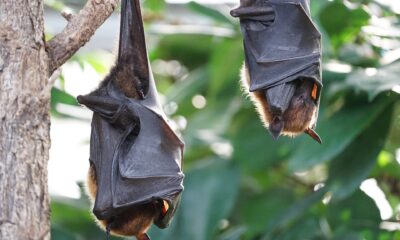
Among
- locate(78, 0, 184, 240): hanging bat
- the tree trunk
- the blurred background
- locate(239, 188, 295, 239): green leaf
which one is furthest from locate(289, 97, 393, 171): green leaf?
the tree trunk

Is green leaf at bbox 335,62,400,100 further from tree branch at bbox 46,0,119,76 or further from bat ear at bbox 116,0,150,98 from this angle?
tree branch at bbox 46,0,119,76

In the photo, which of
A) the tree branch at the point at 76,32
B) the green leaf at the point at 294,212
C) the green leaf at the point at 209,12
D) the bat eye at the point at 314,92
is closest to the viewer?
the tree branch at the point at 76,32

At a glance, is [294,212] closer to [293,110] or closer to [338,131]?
[338,131]

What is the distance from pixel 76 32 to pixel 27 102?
283 mm

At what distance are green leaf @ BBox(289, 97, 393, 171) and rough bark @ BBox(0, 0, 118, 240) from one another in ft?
6.01

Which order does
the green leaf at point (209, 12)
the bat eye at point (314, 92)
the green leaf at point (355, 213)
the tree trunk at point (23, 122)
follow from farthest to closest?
the green leaf at point (209, 12)
the green leaf at point (355, 213)
the bat eye at point (314, 92)
the tree trunk at point (23, 122)

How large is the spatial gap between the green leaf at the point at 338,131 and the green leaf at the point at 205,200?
2.41 feet

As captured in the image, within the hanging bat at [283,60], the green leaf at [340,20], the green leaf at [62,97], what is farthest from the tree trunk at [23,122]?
the green leaf at [340,20]

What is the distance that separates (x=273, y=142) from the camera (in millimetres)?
5633

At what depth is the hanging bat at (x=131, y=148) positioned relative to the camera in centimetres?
363

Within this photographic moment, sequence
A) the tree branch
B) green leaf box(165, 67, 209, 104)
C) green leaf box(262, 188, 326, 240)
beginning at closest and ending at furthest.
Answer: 1. the tree branch
2. green leaf box(262, 188, 326, 240)
3. green leaf box(165, 67, 209, 104)

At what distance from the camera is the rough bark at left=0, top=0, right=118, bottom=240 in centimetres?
296

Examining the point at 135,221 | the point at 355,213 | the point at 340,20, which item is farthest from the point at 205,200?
the point at 135,221

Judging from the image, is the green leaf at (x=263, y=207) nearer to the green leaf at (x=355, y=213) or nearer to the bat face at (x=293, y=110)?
the green leaf at (x=355, y=213)
